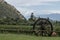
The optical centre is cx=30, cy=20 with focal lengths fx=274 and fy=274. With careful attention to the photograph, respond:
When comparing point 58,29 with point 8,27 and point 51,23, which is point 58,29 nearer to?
point 51,23

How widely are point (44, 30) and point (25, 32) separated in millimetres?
1818

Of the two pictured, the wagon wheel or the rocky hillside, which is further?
the rocky hillside

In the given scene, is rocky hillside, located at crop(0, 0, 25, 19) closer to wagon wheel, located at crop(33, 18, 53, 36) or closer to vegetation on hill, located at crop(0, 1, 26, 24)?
vegetation on hill, located at crop(0, 1, 26, 24)

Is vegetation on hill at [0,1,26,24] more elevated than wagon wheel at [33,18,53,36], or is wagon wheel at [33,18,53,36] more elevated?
vegetation on hill at [0,1,26,24]

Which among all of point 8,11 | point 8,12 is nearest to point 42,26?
point 8,12

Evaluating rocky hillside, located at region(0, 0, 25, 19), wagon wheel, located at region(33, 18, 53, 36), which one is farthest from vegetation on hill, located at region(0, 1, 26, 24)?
wagon wheel, located at region(33, 18, 53, 36)

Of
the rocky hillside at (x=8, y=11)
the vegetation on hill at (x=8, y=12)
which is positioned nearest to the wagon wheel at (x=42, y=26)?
the vegetation on hill at (x=8, y=12)

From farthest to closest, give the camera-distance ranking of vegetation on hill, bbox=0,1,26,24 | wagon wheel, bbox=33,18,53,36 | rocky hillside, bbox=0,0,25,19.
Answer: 1. rocky hillside, bbox=0,0,25,19
2. vegetation on hill, bbox=0,1,26,24
3. wagon wheel, bbox=33,18,53,36

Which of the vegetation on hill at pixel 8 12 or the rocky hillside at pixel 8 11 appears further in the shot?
the rocky hillside at pixel 8 11

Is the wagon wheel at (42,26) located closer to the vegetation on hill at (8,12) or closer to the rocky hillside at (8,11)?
the vegetation on hill at (8,12)

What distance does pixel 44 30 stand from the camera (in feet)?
75.0

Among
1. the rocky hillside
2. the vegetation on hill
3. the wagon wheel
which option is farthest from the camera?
the rocky hillside

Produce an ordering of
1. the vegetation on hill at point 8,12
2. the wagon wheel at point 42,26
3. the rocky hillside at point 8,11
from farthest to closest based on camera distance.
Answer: the rocky hillside at point 8,11 → the vegetation on hill at point 8,12 → the wagon wheel at point 42,26

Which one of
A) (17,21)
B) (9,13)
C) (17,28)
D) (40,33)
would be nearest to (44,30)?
(40,33)
